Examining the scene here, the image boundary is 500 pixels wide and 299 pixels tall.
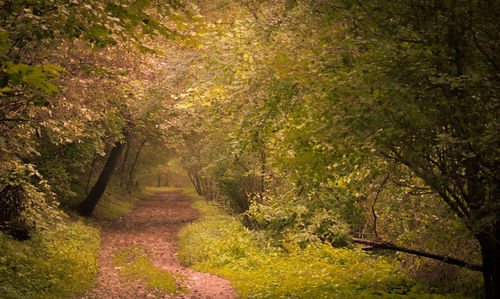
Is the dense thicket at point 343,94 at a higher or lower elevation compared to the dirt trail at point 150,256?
higher

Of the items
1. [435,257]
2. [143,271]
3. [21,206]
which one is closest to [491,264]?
[435,257]

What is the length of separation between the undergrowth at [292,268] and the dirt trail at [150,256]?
49cm


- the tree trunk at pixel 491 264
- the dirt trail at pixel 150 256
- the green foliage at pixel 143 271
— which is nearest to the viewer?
the tree trunk at pixel 491 264

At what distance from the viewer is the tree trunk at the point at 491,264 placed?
566 centimetres

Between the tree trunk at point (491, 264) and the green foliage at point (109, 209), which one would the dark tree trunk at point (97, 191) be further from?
the tree trunk at point (491, 264)

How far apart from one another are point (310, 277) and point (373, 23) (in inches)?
259

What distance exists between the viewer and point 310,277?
936 centimetres

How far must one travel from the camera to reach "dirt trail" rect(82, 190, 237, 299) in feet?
28.8

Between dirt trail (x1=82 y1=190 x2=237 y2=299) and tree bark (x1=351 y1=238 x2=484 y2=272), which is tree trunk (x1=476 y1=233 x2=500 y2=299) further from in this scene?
dirt trail (x1=82 y1=190 x2=237 y2=299)

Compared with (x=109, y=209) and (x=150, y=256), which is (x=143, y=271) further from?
(x=109, y=209)

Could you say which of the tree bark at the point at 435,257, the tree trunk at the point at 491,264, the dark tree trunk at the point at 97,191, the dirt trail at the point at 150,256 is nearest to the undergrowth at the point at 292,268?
the dirt trail at the point at 150,256

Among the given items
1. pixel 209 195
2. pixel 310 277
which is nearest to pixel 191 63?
pixel 310 277

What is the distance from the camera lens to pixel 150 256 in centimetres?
1318

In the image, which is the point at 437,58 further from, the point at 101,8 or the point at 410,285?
the point at 410,285
